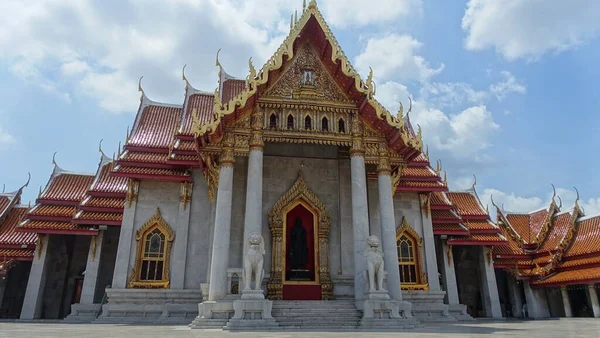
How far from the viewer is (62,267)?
1966 cm

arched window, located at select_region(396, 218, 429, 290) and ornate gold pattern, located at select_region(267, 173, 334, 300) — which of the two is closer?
ornate gold pattern, located at select_region(267, 173, 334, 300)

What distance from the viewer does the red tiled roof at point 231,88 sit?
1817 cm

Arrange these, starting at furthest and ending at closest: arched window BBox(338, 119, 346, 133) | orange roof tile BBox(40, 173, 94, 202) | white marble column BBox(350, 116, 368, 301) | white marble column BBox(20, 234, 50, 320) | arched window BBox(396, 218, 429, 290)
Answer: orange roof tile BBox(40, 173, 94, 202)
white marble column BBox(20, 234, 50, 320)
arched window BBox(396, 218, 429, 290)
arched window BBox(338, 119, 346, 133)
white marble column BBox(350, 116, 368, 301)

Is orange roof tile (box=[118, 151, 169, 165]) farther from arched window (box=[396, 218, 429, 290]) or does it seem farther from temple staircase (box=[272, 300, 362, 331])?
arched window (box=[396, 218, 429, 290])

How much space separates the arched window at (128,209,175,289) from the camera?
549 inches

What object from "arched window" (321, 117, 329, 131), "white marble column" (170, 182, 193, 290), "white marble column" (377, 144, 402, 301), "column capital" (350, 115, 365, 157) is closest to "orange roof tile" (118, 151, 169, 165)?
"white marble column" (170, 182, 193, 290)

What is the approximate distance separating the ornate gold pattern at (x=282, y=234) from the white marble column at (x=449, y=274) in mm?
7058

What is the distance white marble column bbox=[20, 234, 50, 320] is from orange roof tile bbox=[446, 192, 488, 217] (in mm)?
18404

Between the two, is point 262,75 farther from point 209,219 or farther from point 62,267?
point 62,267

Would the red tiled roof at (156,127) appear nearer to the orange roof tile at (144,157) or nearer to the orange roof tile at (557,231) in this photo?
the orange roof tile at (144,157)

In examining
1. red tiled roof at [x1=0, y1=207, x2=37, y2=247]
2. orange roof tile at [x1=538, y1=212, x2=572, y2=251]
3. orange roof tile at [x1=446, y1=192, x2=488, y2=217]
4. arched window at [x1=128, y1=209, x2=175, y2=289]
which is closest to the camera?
arched window at [x1=128, y1=209, x2=175, y2=289]

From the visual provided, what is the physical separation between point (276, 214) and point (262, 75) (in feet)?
13.9

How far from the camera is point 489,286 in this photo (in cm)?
1886

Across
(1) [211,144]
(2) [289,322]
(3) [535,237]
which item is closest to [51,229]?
(1) [211,144]
